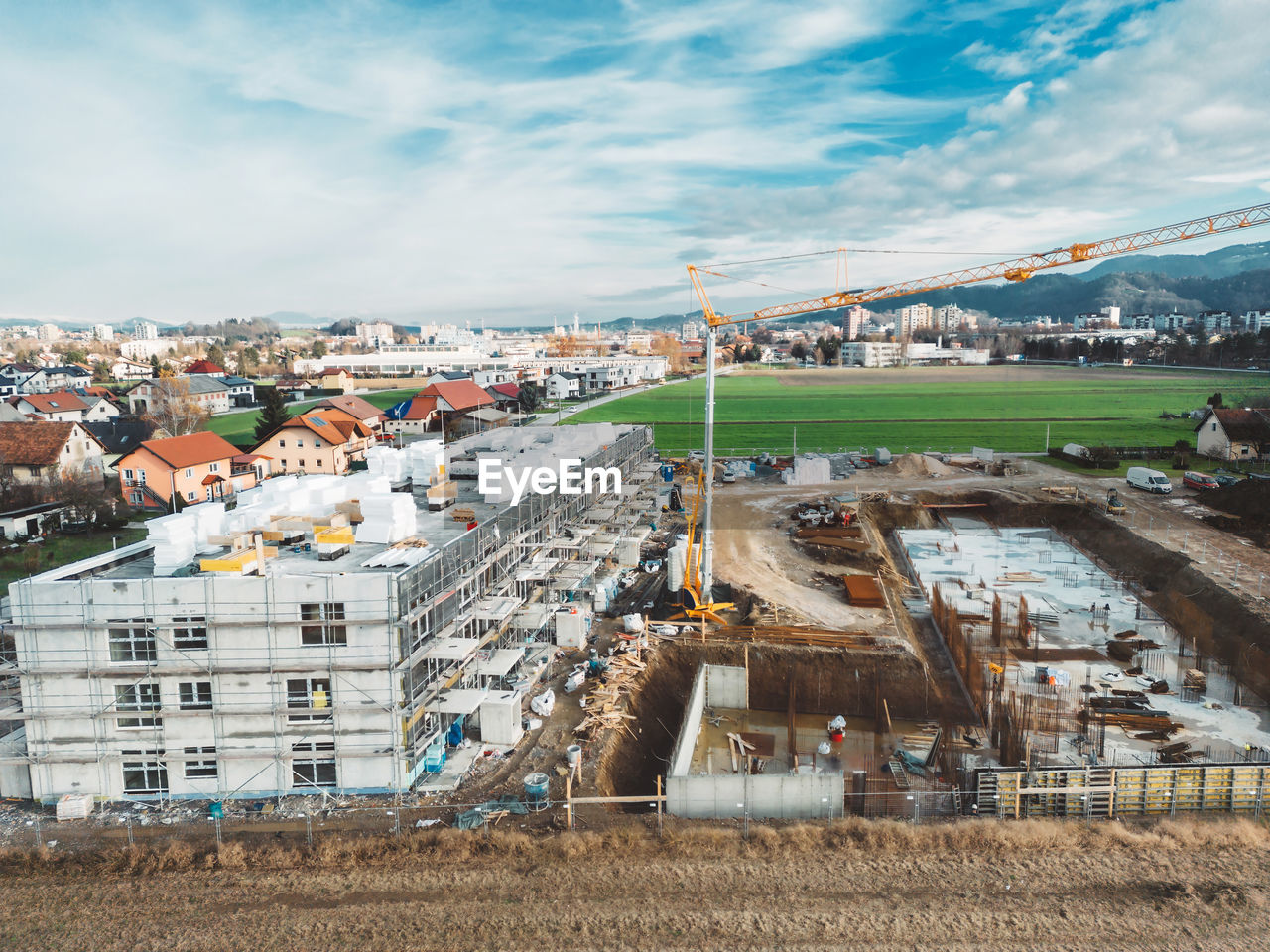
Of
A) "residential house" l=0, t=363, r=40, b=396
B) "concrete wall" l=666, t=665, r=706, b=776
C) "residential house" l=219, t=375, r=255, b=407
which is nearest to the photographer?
"concrete wall" l=666, t=665, r=706, b=776

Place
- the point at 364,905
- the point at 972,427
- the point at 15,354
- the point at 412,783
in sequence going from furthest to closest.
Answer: the point at 15,354 → the point at 972,427 → the point at 412,783 → the point at 364,905

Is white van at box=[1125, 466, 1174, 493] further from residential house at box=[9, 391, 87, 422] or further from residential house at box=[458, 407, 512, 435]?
residential house at box=[9, 391, 87, 422]

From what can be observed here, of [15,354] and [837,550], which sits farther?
[15,354]

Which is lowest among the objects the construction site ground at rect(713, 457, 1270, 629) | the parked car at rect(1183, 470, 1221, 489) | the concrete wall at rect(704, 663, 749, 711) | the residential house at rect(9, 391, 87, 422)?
the concrete wall at rect(704, 663, 749, 711)

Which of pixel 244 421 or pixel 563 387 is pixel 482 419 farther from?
pixel 563 387

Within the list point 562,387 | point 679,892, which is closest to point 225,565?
point 679,892

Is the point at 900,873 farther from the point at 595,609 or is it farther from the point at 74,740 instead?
the point at 74,740

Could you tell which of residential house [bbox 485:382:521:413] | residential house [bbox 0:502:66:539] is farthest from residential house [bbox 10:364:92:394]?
residential house [bbox 0:502:66:539]

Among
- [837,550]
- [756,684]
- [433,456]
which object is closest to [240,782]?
[433,456]
